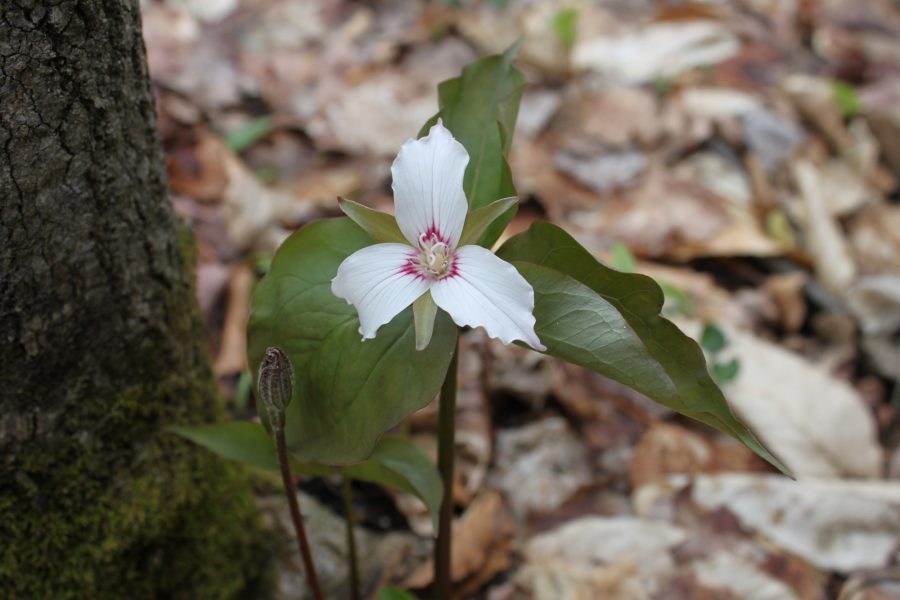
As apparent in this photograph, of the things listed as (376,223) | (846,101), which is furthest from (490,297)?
(846,101)

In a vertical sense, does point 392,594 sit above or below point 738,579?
above

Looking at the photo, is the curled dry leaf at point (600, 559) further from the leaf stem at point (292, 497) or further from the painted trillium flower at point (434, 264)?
the painted trillium flower at point (434, 264)

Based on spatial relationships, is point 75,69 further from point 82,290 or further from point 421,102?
point 421,102

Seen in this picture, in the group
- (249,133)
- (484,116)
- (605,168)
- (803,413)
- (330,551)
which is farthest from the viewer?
(605,168)

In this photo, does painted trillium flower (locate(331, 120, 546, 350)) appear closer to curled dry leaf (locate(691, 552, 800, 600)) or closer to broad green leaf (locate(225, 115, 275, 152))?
curled dry leaf (locate(691, 552, 800, 600))

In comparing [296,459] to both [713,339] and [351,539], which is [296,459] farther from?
[713,339]

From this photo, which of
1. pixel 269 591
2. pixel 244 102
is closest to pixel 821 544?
pixel 269 591

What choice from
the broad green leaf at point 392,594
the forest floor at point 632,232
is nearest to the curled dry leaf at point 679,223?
the forest floor at point 632,232

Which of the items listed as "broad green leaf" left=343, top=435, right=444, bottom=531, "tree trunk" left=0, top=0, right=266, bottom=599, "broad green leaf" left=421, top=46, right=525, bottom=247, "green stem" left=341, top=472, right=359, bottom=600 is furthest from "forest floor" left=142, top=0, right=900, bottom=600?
"broad green leaf" left=421, top=46, right=525, bottom=247
